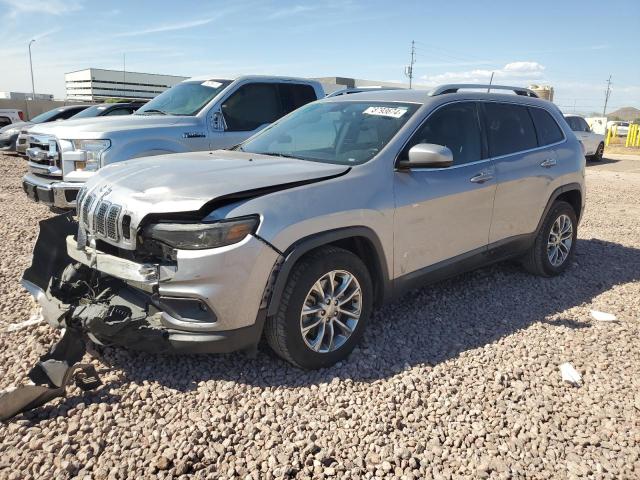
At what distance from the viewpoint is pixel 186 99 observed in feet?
24.9

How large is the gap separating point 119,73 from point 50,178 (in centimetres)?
8677

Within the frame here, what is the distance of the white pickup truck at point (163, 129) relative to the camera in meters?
6.22

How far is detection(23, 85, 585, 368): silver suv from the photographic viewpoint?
2994mm

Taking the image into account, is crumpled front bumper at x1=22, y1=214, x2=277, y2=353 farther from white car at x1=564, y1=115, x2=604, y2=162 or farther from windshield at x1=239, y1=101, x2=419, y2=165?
white car at x1=564, y1=115, x2=604, y2=162

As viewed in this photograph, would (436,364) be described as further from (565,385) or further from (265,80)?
(265,80)

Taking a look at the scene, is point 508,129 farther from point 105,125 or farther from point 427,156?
point 105,125

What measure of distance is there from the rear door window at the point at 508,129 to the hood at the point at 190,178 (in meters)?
1.80

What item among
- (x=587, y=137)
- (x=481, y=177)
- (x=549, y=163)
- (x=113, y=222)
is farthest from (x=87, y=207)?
(x=587, y=137)

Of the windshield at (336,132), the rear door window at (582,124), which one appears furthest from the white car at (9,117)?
the rear door window at (582,124)

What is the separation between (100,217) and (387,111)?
2297 millimetres

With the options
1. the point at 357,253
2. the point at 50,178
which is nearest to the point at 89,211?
the point at 357,253

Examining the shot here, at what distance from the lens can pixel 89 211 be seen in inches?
134

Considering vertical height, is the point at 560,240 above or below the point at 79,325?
below

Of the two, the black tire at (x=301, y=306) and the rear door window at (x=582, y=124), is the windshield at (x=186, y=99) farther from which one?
the rear door window at (x=582, y=124)
